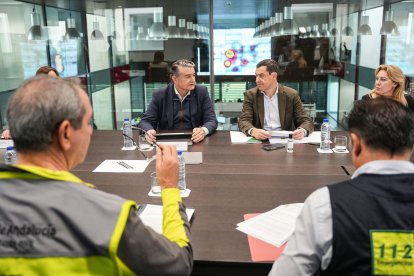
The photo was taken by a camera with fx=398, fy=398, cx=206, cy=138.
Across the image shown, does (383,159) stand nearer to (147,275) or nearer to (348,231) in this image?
(348,231)

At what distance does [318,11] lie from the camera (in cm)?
515

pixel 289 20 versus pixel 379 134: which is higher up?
pixel 289 20

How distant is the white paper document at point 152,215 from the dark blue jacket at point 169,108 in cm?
191

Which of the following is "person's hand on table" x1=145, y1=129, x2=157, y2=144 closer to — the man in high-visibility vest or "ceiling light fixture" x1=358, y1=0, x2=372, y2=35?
the man in high-visibility vest

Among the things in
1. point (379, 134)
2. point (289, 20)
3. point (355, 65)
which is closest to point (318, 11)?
point (289, 20)

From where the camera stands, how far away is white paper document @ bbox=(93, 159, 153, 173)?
2352 mm

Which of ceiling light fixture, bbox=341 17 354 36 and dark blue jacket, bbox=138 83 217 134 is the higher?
ceiling light fixture, bbox=341 17 354 36

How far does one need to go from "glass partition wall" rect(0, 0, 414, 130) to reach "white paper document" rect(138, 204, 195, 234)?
12.1ft

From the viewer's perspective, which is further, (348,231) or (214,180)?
(214,180)

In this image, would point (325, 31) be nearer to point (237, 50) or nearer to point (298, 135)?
point (237, 50)

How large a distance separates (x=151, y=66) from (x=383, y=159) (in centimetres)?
467

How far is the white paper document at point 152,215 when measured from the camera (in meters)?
1.57

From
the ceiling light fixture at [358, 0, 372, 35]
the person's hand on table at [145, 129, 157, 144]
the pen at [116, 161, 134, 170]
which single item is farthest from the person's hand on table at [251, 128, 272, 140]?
the ceiling light fixture at [358, 0, 372, 35]

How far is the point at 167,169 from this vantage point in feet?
4.84
